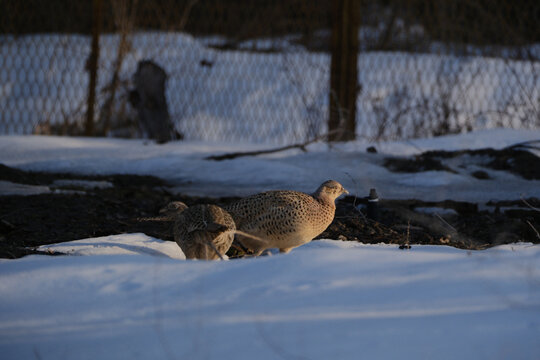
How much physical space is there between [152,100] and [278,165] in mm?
2883

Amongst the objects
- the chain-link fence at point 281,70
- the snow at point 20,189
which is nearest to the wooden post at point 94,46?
the chain-link fence at point 281,70

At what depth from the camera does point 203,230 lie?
3.00m

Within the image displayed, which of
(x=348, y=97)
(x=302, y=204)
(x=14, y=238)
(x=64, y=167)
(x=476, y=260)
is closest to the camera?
(x=476, y=260)

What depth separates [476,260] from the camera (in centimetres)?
232

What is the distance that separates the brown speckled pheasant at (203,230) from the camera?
298 centimetres

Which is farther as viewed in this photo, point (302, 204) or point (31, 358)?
point (302, 204)

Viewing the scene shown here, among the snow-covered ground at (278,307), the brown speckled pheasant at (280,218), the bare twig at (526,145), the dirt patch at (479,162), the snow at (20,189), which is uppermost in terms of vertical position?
the snow-covered ground at (278,307)

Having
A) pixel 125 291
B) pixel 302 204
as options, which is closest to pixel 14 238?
pixel 302 204

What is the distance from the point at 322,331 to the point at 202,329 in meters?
0.33

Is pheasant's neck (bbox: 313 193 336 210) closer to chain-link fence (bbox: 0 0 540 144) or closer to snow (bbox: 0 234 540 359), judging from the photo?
snow (bbox: 0 234 540 359)

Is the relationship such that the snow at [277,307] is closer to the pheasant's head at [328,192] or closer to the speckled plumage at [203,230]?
the speckled plumage at [203,230]

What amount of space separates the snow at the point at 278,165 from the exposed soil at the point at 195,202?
1.02 ft

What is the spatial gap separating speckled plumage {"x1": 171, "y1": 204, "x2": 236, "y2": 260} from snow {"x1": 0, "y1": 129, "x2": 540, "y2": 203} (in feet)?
5.99

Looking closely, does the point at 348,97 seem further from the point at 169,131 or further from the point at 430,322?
the point at 430,322
